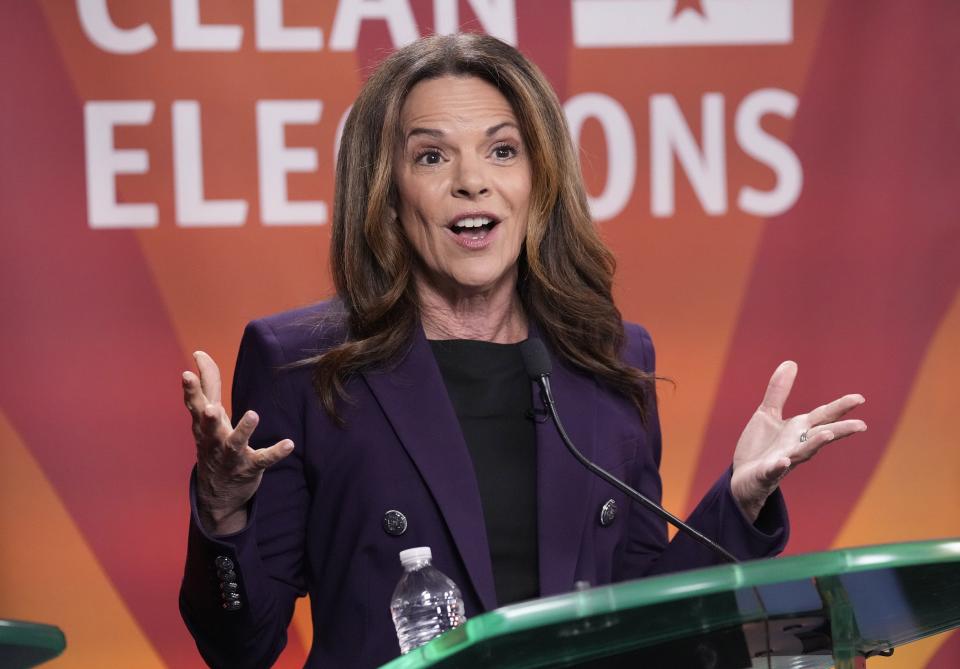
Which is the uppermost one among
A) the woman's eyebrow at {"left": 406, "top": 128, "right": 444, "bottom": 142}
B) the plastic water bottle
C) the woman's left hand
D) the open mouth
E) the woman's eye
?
the woman's eyebrow at {"left": 406, "top": 128, "right": 444, "bottom": 142}

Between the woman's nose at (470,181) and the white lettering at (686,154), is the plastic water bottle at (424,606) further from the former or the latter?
the white lettering at (686,154)

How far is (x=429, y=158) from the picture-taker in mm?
2287

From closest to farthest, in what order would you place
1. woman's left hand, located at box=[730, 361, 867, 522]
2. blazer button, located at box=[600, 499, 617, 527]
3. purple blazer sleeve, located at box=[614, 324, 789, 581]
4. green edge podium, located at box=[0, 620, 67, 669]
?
1. green edge podium, located at box=[0, 620, 67, 669]
2. woman's left hand, located at box=[730, 361, 867, 522]
3. purple blazer sleeve, located at box=[614, 324, 789, 581]
4. blazer button, located at box=[600, 499, 617, 527]

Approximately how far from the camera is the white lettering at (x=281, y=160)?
3182mm

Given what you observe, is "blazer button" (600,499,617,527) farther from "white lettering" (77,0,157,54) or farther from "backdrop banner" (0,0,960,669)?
"white lettering" (77,0,157,54)

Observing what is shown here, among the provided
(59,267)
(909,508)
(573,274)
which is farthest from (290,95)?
(909,508)

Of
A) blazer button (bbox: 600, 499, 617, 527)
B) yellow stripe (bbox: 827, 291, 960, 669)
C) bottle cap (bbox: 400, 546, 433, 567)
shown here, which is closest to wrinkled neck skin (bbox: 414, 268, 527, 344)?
blazer button (bbox: 600, 499, 617, 527)

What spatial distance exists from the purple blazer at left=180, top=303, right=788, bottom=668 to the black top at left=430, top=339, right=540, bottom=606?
35mm

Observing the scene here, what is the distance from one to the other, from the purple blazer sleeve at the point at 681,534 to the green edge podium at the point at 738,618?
68 centimetres

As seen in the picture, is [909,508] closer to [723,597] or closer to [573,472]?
[573,472]

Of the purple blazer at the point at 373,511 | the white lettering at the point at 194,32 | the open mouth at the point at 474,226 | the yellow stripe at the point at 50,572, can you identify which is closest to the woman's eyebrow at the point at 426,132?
the open mouth at the point at 474,226

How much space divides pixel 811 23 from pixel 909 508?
1.22m

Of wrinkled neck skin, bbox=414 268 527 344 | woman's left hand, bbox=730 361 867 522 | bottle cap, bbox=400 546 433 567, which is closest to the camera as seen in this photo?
bottle cap, bbox=400 546 433 567

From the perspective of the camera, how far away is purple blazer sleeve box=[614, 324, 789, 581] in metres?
2.03
